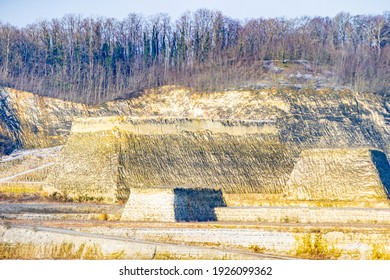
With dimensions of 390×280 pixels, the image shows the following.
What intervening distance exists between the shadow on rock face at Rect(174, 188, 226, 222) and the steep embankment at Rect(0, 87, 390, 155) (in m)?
14.6

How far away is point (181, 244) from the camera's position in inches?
1619

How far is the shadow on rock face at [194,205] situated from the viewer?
153 feet

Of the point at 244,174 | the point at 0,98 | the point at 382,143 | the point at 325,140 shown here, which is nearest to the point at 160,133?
the point at 244,174

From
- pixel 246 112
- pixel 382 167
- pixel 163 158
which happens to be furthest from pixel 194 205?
pixel 246 112

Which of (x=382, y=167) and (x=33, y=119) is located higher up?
(x=382, y=167)

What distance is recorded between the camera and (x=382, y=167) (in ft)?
171

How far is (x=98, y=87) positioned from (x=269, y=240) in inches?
1807

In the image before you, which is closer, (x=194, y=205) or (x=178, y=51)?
(x=194, y=205)

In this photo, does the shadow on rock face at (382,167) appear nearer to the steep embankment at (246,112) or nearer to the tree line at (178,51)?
the steep embankment at (246,112)

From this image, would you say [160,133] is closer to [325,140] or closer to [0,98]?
[325,140]

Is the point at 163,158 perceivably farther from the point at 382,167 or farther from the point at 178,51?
the point at 178,51

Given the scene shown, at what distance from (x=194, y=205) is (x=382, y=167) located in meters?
A: 9.65

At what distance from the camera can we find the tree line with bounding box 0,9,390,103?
273 feet

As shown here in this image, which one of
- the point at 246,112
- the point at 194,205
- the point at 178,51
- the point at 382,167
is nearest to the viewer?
the point at 194,205
